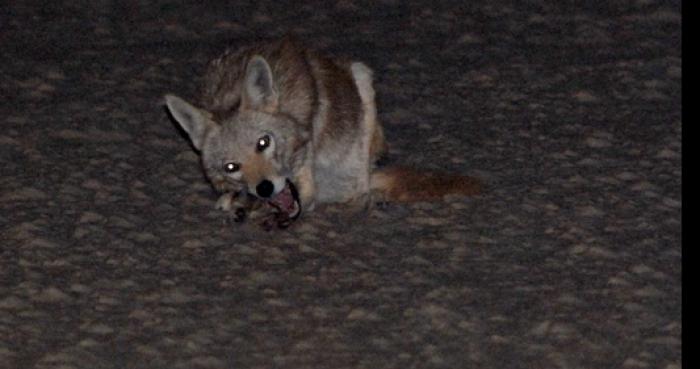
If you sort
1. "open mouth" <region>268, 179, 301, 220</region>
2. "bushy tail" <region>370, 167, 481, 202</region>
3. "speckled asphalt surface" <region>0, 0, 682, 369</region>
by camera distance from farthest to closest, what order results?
1. "bushy tail" <region>370, 167, 481, 202</region>
2. "open mouth" <region>268, 179, 301, 220</region>
3. "speckled asphalt surface" <region>0, 0, 682, 369</region>

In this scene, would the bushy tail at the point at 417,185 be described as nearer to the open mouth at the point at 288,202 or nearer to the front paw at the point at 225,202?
the open mouth at the point at 288,202

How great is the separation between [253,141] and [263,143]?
0.05 meters

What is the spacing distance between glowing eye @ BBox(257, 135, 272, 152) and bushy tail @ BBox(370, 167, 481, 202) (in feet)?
2.44

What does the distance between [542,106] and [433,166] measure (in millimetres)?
1196

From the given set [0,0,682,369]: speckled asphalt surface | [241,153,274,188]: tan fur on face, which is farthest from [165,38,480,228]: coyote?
[0,0,682,369]: speckled asphalt surface

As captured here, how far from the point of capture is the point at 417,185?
8.87 meters

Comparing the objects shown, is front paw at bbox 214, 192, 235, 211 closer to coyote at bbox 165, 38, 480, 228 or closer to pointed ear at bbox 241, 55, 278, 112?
coyote at bbox 165, 38, 480, 228

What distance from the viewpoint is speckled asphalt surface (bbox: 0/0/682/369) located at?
7395 millimetres

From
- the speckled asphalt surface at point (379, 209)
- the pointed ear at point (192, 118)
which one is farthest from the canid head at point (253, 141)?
the speckled asphalt surface at point (379, 209)

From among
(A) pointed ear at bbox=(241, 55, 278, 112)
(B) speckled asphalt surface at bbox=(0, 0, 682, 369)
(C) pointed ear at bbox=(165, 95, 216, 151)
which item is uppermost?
(A) pointed ear at bbox=(241, 55, 278, 112)

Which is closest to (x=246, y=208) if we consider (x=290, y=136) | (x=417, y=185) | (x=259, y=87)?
(x=290, y=136)

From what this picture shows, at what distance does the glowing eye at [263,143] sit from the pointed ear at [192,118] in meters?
0.28

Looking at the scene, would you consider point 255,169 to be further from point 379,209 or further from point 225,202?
point 379,209

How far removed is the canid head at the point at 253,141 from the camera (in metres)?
8.34
